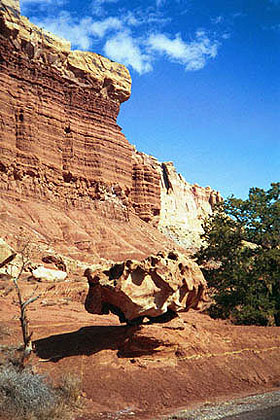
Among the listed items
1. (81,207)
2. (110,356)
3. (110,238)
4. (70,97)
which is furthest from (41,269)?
(70,97)

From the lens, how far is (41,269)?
2920cm

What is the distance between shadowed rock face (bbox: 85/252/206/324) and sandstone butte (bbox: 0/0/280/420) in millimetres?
41

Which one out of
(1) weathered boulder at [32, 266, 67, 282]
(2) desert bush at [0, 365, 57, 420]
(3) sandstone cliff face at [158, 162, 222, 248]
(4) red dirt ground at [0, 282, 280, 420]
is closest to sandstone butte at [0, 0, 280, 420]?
(4) red dirt ground at [0, 282, 280, 420]

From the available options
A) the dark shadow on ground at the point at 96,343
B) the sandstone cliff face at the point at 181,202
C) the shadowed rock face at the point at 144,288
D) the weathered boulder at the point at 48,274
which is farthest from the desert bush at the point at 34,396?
the sandstone cliff face at the point at 181,202

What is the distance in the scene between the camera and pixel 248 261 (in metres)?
19.0

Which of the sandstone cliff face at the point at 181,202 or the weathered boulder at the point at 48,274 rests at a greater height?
the sandstone cliff face at the point at 181,202

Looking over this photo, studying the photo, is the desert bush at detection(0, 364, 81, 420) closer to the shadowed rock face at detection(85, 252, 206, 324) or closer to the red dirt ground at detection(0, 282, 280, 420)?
the red dirt ground at detection(0, 282, 280, 420)

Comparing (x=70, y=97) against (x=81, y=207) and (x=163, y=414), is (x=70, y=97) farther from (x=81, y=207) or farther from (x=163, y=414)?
(x=163, y=414)

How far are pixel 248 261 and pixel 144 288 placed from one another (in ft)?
28.3

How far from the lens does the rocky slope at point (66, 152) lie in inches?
1984

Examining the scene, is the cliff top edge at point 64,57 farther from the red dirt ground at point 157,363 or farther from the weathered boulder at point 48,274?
the red dirt ground at point 157,363

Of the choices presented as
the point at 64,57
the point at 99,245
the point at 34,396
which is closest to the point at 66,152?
the point at 64,57

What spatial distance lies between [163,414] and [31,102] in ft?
175

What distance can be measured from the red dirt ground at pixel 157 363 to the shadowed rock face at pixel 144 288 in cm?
60
